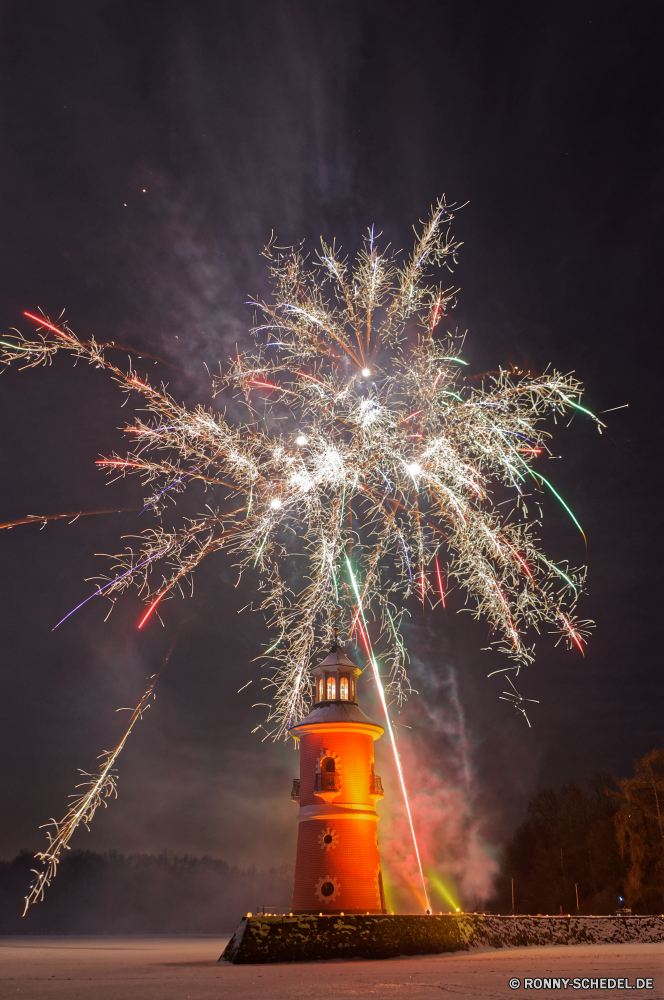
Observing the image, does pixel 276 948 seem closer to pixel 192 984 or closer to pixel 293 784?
pixel 192 984

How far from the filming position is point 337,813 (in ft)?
84.6

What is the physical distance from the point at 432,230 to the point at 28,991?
15461 millimetres

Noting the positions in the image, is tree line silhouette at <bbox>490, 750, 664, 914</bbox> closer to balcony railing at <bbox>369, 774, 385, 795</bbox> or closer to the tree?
the tree

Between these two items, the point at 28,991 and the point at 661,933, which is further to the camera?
the point at 661,933

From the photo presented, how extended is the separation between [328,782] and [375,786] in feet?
6.91

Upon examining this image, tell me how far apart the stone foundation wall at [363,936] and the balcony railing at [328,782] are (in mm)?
7155

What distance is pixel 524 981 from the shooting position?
1095 cm

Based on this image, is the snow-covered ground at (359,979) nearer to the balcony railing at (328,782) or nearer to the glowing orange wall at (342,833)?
the glowing orange wall at (342,833)

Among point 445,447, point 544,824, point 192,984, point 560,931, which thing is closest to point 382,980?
point 192,984

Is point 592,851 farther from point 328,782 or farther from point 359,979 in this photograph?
point 359,979

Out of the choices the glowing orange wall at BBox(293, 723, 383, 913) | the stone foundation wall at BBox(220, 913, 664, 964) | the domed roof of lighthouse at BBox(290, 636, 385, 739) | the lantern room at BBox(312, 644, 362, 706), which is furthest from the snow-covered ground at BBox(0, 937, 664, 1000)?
the lantern room at BBox(312, 644, 362, 706)

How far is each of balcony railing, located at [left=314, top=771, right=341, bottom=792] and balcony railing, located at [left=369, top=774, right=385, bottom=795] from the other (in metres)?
1.45

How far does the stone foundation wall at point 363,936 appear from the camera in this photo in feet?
53.2

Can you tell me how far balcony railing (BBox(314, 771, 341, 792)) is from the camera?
84.8 feet
